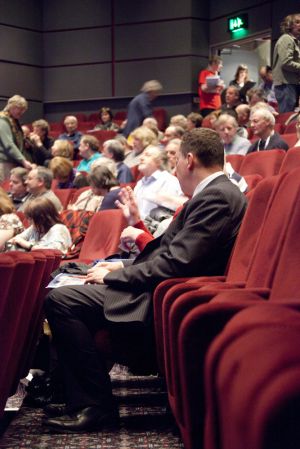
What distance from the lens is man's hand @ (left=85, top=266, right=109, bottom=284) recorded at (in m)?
1.68

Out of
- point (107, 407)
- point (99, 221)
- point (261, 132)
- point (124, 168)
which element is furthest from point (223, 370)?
point (124, 168)

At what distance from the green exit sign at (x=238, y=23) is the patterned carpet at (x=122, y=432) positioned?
15.8 feet

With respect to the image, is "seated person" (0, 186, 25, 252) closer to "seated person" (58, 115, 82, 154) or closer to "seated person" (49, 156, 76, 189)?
"seated person" (49, 156, 76, 189)

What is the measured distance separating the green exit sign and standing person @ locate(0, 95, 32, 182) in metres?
2.74

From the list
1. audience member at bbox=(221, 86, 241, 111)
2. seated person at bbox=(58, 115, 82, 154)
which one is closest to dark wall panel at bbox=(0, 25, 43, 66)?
seated person at bbox=(58, 115, 82, 154)

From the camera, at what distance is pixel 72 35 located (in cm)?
695

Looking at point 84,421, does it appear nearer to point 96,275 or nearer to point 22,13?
point 96,275

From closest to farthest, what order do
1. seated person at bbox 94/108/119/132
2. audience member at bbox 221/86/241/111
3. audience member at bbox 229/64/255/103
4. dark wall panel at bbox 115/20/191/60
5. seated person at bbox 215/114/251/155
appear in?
1. seated person at bbox 215/114/251/155
2. audience member at bbox 221/86/241/111
3. audience member at bbox 229/64/255/103
4. seated person at bbox 94/108/119/132
5. dark wall panel at bbox 115/20/191/60

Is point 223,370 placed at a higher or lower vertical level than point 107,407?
higher

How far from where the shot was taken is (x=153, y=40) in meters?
6.66

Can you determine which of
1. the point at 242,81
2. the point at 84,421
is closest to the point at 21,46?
the point at 242,81

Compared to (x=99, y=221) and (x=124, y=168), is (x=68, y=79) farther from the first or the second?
(x=99, y=221)

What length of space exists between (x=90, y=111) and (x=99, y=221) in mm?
4425

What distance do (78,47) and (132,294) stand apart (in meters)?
5.74
